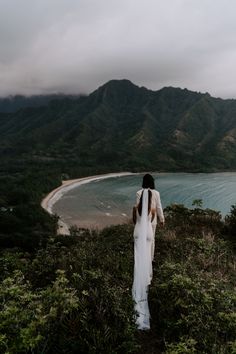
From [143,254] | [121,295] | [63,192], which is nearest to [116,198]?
[63,192]

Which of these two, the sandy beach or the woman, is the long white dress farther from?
the sandy beach

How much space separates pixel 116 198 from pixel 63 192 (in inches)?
689

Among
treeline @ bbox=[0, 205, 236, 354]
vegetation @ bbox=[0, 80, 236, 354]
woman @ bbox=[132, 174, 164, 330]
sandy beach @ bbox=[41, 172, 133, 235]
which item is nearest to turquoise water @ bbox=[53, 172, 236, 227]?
sandy beach @ bbox=[41, 172, 133, 235]

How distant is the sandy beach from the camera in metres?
57.9

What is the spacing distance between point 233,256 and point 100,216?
57418 millimetres

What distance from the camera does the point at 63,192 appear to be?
10031 cm

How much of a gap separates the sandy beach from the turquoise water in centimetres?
142

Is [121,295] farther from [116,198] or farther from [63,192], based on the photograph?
[63,192]

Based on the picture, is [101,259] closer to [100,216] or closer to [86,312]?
[86,312]

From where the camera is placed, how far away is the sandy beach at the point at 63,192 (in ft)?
190

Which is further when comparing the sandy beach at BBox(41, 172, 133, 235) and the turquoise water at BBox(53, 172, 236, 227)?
the turquoise water at BBox(53, 172, 236, 227)

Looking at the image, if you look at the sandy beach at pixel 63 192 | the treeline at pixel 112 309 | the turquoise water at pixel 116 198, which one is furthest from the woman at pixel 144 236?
the turquoise water at pixel 116 198

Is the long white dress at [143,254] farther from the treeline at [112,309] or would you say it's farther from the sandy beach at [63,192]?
the sandy beach at [63,192]

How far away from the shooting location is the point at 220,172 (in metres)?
162
